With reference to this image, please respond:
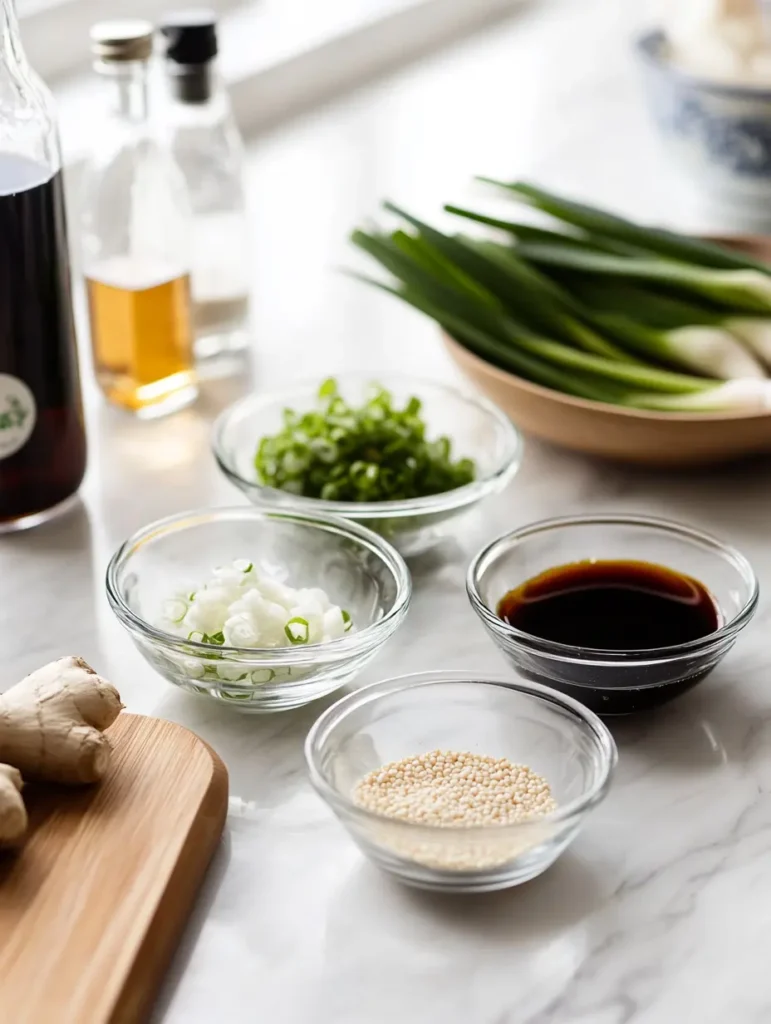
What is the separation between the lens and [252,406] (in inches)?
52.6

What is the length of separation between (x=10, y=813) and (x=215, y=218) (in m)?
0.85

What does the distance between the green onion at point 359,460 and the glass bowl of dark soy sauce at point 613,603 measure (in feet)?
0.38

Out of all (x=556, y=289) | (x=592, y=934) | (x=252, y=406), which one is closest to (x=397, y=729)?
(x=592, y=934)

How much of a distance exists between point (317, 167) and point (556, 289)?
2.37 ft

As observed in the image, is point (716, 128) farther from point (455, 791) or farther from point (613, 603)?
point (455, 791)

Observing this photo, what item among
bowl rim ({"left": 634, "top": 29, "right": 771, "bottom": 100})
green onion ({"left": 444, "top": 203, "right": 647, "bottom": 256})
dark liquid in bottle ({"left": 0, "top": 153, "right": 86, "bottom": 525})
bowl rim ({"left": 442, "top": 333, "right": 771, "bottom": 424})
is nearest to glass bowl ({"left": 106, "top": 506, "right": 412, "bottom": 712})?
dark liquid in bottle ({"left": 0, "top": 153, "right": 86, "bottom": 525})

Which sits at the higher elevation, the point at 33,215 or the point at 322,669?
the point at 33,215

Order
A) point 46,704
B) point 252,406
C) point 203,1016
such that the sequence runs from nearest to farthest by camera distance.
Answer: point 203,1016 < point 46,704 < point 252,406

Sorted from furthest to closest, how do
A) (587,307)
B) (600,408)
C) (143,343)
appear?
1. (587,307)
2. (143,343)
3. (600,408)

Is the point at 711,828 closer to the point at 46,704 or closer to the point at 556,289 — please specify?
the point at 46,704

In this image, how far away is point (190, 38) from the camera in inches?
52.4

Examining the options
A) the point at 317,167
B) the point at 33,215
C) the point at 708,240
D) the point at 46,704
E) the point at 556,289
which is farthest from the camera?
the point at 317,167

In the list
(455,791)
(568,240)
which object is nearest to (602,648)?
(455,791)

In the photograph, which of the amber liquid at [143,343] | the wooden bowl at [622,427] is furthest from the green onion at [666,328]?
the amber liquid at [143,343]
